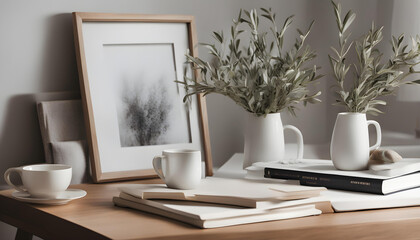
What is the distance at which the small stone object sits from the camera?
1239mm

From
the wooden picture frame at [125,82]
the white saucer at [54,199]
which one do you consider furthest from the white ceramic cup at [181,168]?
the wooden picture frame at [125,82]

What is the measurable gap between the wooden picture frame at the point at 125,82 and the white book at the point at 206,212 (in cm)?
31

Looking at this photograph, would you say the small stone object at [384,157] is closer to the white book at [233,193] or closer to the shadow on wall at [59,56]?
the white book at [233,193]

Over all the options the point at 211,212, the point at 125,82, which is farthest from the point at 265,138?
the point at 211,212

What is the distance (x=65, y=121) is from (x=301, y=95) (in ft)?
1.89

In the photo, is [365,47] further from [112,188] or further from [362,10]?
[112,188]

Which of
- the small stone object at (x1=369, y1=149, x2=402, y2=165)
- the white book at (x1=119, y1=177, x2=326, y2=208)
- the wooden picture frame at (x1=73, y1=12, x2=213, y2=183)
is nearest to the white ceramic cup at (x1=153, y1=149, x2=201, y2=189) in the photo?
the white book at (x1=119, y1=177, x2=326, y2=208)

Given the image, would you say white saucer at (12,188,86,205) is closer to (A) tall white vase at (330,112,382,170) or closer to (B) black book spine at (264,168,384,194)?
(B) black book spine at (264,168,384,194)

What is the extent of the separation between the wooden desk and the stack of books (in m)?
0.02

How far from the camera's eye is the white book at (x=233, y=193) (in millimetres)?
1023

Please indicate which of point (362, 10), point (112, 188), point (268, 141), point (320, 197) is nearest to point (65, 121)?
point (112, 188)

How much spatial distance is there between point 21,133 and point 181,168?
1.54ft

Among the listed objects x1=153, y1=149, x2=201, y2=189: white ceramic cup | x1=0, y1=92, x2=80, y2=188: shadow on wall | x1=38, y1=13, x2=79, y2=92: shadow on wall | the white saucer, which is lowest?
the white saucer

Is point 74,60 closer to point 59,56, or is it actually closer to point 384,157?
point 59,56
